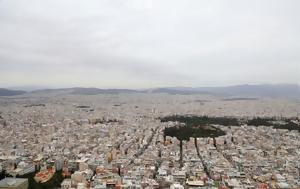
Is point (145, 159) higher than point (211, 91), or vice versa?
point (211, 91)

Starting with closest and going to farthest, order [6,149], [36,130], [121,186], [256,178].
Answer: [121,186] → [256,178] → [6,149] → [36,130]

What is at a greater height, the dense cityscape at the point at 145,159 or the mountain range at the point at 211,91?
the mountain range at the point at 211,91

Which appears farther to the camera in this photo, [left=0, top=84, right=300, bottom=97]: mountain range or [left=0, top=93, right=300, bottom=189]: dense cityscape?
[left=0, top=84, right=300, bottom=97]: mountain range

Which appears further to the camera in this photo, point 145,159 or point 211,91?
point 211,91

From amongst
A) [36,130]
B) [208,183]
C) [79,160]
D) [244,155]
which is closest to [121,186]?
[208,183]

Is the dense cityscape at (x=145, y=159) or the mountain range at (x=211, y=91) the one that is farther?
the mountain range at (x=211, y=91)

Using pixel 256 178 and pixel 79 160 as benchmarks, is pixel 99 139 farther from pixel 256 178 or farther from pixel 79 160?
pixel 256 178

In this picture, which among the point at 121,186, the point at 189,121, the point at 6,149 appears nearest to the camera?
the point at 121,186

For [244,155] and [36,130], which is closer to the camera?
[244,155]

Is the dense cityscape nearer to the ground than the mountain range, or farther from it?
nearer to the ground
